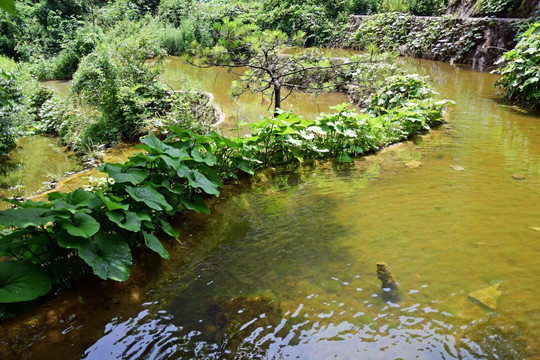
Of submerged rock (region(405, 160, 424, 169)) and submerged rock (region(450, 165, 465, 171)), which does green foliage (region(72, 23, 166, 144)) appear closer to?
submerged rock (region(405, 160, 424, 169))

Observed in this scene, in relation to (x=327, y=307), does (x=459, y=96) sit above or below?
above

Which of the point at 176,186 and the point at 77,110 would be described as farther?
the point at 77,110

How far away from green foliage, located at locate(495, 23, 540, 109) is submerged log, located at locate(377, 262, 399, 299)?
20.2ft

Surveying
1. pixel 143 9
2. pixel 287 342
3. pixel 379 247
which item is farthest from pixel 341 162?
pixel 143 9

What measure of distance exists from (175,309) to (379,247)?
5.17 ft

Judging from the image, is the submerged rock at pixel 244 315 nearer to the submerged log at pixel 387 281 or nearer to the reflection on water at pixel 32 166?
the submerged log at pixel 387 281

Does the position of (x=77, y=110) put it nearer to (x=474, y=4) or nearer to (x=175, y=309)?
(x=175, y=309)

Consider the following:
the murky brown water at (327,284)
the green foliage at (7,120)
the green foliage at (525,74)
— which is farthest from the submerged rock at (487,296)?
the green foliage at (7,120)

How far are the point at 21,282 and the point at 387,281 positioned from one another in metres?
2.17

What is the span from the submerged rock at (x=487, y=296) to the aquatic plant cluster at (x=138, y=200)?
6.56 ft

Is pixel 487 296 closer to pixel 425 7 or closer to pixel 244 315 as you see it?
pixel 244 315

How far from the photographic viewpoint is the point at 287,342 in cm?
193

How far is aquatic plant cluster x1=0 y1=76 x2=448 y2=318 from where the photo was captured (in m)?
1.96

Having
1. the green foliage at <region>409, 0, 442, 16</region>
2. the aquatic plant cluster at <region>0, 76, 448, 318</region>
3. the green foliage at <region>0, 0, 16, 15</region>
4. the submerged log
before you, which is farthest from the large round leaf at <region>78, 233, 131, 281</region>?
the green foliage at <region>409, 0, 442, 16</region>
